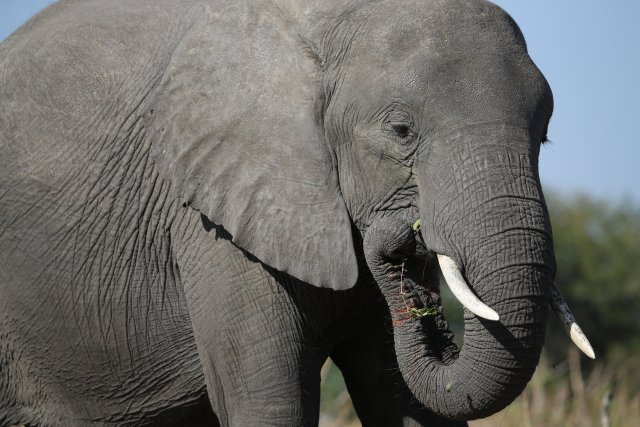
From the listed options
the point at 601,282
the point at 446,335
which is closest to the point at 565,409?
the point at 446,335

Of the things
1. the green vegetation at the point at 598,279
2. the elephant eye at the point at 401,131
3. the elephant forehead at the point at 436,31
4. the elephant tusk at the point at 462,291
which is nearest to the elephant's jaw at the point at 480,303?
the elephant tusk at the point at 462,291

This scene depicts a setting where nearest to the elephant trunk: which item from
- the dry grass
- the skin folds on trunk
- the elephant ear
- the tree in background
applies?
the skin folds on trunk

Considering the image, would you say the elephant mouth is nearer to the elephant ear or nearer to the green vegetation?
the elephant ear

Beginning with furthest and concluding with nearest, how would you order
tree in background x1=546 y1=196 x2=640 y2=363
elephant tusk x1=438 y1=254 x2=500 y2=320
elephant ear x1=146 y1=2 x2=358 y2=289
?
tree in background x1=546 y1=196 x2=640 y2=363, elephant ear x1=146 y1=2 x2=358 y2=289, elephant tusk x1=438 y1=254 x2=500 y2=320

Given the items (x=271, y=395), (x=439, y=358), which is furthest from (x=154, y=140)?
(x=439, y=358)

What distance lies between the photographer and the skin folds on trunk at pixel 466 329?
13.0 ft

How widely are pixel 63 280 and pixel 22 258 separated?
229 mm

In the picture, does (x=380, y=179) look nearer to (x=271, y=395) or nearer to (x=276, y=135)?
(x=276, y=135)

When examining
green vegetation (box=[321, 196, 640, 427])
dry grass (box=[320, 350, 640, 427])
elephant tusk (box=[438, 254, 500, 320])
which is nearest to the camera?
elephant tusk (box=[438, 254, 500, 320])

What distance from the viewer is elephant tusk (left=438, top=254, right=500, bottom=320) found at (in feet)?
12.8

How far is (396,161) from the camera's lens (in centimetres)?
427

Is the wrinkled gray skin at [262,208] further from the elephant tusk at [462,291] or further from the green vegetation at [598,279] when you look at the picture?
the green vegetation at [598,279]

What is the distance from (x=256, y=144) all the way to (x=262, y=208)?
9.5 inches

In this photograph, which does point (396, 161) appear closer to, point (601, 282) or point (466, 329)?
point (466, 329)
